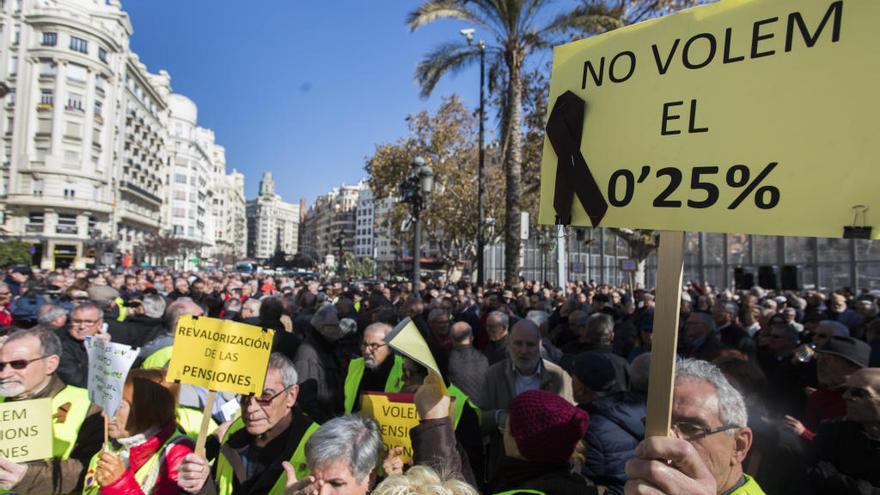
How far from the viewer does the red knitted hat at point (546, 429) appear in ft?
7.52

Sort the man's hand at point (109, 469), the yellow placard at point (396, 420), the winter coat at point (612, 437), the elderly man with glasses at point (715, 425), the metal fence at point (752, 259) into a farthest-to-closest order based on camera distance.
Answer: the metal fence at point (752, 259), the yellow placard at point (396, 420), the winter coat at point (612, 437), the man's hand at point (109, 469), the elderly man with glasses at point (715, 425)

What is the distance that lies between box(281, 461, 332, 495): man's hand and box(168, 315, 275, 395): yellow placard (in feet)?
1.45

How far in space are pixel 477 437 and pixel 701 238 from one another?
24273 millimetres

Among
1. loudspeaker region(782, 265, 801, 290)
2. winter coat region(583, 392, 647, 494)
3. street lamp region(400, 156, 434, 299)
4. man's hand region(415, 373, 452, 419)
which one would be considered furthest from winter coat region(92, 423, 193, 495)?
loudspeaker region(782, 265, 801, 290)

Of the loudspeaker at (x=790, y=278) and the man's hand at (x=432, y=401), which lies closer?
the man's hand at (x=432, y=401)

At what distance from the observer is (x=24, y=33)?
5088 cm

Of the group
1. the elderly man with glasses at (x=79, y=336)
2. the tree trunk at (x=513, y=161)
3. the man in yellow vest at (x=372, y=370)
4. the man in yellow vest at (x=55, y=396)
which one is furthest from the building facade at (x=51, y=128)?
the man in yellow vest at (x=55, y=396)

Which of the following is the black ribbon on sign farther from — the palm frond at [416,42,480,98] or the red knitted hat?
the palm frond at [416,42,480,98]

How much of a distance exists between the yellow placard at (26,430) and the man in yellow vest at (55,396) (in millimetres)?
163

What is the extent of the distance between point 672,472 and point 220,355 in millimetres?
2200

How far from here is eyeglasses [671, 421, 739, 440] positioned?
179 cm

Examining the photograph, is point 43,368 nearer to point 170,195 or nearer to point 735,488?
point 735,488

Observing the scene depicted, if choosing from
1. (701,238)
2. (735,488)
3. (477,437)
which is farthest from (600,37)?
(701,238)

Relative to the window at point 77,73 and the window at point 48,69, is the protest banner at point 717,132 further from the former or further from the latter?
the window at point 48,69
